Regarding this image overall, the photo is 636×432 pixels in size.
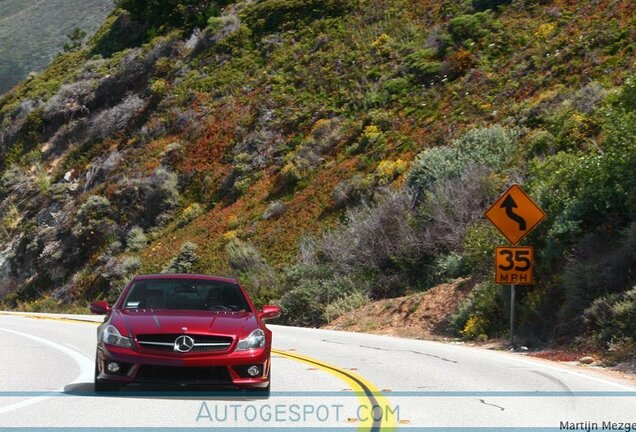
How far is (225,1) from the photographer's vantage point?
65125 millimetres

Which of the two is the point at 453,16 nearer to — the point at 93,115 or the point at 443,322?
the point at 93,115

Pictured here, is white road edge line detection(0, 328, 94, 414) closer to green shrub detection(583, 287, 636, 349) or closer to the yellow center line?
the yellow center line

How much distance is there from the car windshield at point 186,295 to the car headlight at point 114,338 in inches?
40.3

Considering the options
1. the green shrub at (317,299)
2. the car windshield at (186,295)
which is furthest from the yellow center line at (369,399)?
the green shrub at (317,299)

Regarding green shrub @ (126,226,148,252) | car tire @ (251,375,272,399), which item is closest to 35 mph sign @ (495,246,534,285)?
car tire @ (251,375,272,399)

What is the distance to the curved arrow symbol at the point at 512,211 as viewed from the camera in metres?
19.3

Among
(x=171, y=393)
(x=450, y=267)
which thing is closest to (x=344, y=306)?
(x=450, y=267)

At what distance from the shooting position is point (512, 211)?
19.4m

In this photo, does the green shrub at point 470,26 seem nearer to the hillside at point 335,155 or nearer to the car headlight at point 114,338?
the hillside at point 335,155

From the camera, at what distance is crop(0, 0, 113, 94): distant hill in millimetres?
99688

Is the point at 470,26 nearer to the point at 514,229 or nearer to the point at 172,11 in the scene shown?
the point at 172,11

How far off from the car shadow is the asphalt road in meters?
0.02

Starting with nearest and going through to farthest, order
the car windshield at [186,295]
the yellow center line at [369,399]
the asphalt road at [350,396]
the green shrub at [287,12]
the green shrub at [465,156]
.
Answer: the yellow center line at [369,399] → the asphalt road at [350,396] → the car windshield at [186,295] → the green shrub at [465,156] → the green shrub at [287,12]

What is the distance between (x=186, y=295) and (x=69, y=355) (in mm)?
5373
